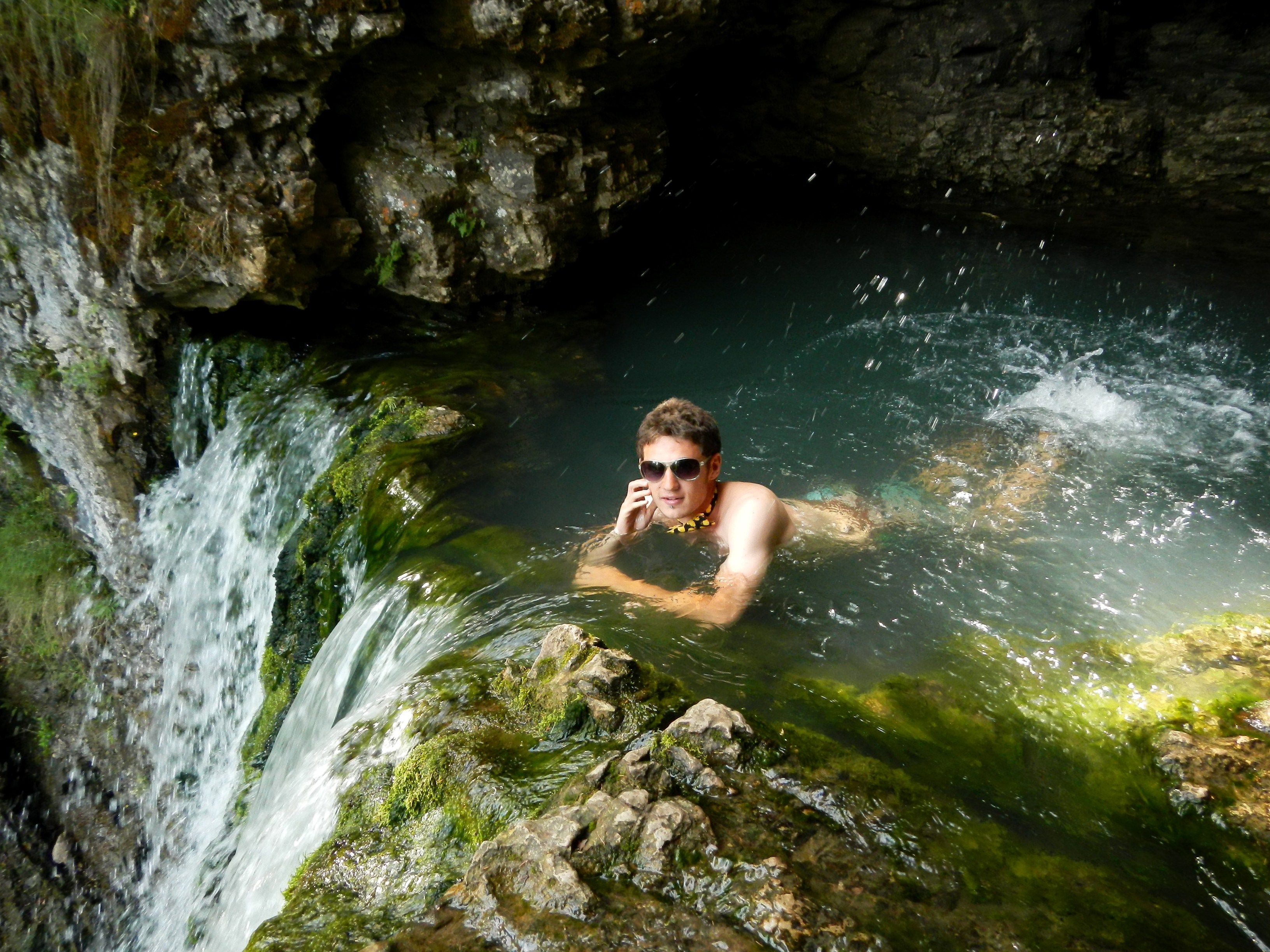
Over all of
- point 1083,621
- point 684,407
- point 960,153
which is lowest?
point 1083,621

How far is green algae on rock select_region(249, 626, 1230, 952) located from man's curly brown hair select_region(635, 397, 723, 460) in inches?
53.8

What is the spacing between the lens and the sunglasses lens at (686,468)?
152 inches

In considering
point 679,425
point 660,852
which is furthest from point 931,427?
point 660,852

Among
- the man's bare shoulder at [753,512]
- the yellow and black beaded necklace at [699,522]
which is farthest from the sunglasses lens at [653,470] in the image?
the man's bare shoulder at [753,512]

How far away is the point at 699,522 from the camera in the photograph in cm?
420

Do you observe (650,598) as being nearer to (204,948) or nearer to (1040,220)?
(204,948)

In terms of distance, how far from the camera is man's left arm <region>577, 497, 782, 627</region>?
376cm

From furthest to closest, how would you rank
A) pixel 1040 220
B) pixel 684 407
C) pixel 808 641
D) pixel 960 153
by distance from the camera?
pixel 1040 220 < pixel 960 153 < pixel 684 407 < pixel 808 641

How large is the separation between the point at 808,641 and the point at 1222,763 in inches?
58.5

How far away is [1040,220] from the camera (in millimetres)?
8195

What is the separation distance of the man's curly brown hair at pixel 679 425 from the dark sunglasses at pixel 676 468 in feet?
0.26

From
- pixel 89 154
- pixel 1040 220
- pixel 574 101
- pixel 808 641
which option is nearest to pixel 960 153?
pixel 1040 220

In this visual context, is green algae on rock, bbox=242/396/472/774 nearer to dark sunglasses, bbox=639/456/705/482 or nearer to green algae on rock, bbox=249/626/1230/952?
dark sunglasses, bbox=639/456/705/482

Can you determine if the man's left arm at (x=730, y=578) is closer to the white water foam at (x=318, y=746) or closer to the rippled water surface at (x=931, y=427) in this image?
the rippled water surface at (x=931, y=427)
